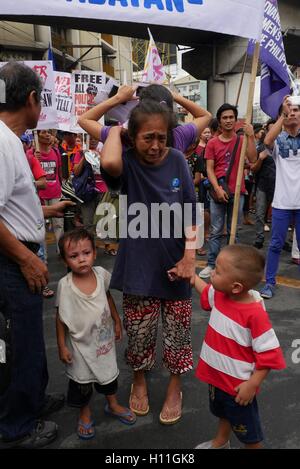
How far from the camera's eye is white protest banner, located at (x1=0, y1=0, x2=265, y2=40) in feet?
8.03

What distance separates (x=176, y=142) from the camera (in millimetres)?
2203

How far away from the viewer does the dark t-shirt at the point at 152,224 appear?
1.99 meters

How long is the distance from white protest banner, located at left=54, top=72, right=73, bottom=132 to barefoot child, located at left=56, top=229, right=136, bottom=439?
11.2 ft

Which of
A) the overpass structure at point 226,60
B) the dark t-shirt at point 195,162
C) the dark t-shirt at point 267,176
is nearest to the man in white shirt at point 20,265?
the dark t-shirt at point 195,162

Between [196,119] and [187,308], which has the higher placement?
[196,119]

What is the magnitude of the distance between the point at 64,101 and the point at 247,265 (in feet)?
14.0

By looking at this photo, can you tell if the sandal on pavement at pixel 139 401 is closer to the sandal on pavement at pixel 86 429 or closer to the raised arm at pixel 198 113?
the sandal on pavement at pixel 86 429

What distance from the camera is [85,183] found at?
507cm

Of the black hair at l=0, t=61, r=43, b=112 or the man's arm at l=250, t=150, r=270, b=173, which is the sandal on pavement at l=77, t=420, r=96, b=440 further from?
the man's arm at l=250, t=150, r=270, b=173

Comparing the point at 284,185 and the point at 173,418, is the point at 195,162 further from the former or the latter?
the point at 173,418
